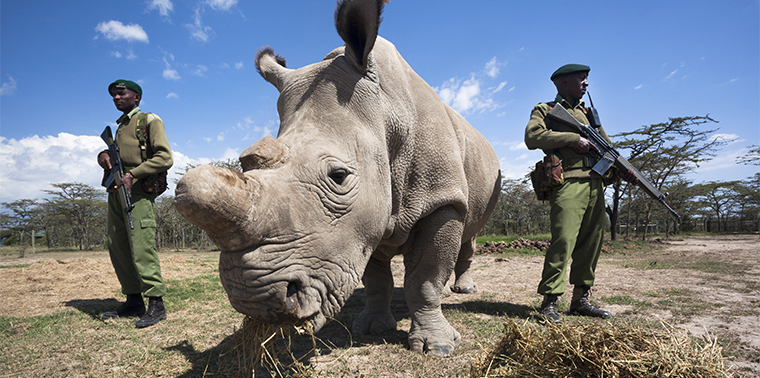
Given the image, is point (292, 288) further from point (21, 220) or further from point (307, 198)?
point (21, 220)

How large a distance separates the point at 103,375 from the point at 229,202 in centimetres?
187

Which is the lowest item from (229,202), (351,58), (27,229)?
(27,229)

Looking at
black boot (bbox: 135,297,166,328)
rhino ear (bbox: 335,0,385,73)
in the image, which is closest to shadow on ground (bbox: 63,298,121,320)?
black boot (bbox: 135,297,166,328)

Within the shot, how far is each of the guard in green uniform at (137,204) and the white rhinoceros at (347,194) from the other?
189cm

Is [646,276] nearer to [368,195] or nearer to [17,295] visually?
[368,195]

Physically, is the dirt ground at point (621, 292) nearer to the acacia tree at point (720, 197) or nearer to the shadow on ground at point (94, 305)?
the shadow on ground at point (94, 305)

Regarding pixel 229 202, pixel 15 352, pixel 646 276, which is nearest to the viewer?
pixel 229 202

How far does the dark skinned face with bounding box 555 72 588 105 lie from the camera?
3.99m

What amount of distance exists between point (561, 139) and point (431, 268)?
Answer: 1.94 meters

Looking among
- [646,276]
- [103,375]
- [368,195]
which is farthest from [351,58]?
[646,276]

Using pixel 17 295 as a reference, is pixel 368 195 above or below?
above

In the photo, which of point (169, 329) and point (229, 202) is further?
point (169, 329)

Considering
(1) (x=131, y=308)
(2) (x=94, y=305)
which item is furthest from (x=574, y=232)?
(2) (x=94, y=305)

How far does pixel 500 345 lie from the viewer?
2211 mm
